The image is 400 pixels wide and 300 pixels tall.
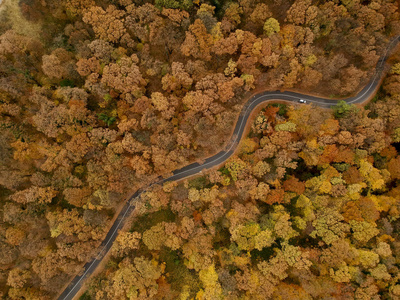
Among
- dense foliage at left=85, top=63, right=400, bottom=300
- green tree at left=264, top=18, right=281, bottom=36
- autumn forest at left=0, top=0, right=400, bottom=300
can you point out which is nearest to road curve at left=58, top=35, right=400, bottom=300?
autumn forest at left=0, top=0, right=400, bottom=300

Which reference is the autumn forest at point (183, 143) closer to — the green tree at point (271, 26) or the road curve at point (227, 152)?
the green tree at point (271, 26)

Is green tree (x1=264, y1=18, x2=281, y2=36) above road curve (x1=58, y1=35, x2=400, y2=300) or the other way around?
above

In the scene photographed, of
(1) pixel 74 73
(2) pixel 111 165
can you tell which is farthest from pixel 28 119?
(2) pixel 111 165

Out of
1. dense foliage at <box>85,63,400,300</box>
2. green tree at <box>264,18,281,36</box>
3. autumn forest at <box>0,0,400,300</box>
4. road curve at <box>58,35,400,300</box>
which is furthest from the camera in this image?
road curve at <box>58,35,400,300</box>

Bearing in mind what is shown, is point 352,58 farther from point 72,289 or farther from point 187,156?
point 72,289

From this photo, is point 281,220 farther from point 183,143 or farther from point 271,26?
point 271,26

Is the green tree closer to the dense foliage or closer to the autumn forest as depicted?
the autumn forest

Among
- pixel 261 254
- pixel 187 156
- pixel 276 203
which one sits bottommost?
pixel 261 254
